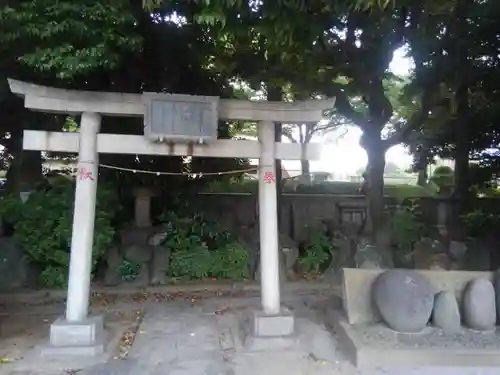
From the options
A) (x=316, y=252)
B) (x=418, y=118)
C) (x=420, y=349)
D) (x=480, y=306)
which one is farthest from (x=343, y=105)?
(x=420, y=349)

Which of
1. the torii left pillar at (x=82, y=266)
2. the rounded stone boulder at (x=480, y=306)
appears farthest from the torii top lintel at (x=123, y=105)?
the rounded stone boulder at (x=480, y=306)

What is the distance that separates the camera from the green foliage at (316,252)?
8375 millimetres

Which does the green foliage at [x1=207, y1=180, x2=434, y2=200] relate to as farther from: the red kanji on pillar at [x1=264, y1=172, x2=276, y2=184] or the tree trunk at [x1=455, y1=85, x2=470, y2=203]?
the red kanji on pillar at [x1=264, y1=172, x2=276, y2=184]

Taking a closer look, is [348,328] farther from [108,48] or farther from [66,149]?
[108,48]

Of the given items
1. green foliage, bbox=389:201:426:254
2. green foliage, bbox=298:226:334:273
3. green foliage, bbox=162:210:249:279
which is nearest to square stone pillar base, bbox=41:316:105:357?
green foliage, bbox=162:210:249:279

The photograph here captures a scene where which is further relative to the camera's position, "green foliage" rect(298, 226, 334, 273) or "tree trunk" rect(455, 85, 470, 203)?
"tree trunk" rect(455, 85, 470, 203)

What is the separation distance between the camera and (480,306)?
4.88m

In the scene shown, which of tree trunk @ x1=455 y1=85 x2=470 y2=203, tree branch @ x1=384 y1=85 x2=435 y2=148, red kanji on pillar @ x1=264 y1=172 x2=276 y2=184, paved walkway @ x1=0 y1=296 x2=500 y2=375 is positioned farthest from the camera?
tree trunk @ x1=455 y1=85 x2=470 y2=203

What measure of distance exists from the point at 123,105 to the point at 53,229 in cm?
304

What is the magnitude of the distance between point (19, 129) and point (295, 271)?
5.53 meters

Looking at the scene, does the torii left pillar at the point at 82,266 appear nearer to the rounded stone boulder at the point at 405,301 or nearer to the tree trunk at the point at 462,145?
the rounded stone boulder at the point at 405,301

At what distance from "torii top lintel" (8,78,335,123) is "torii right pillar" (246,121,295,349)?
0.18 m

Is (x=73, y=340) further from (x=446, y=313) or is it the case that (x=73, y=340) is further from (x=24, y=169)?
(x=24, y=169)

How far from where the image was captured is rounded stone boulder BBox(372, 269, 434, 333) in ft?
15.4
